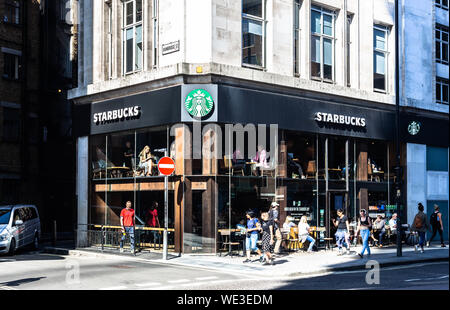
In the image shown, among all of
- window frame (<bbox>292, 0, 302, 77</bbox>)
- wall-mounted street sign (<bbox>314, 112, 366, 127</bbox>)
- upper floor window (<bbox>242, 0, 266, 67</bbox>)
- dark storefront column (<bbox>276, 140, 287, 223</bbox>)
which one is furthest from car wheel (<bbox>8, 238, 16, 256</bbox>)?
window frame (<bbox>292, 0, 302, 77</bbox>)

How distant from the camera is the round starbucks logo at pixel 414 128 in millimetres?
29875

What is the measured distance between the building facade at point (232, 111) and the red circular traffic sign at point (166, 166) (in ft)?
4.80

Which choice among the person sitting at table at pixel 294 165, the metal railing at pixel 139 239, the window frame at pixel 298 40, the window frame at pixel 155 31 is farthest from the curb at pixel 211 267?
the window frame at pixel 298 40

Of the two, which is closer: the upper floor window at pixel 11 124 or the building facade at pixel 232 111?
the building facade at pixel 232 111

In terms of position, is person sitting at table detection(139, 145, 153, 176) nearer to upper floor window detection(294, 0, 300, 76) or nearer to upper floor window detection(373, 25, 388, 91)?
upper floor window detection(294, 0, 300, 76)

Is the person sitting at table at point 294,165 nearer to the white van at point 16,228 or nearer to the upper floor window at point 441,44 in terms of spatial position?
the white van at point 16,228

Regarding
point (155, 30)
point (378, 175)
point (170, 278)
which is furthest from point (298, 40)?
point (170, 278)

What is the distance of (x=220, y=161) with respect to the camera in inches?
874

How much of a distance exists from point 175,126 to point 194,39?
3196mm

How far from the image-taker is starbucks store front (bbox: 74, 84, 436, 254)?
2197cm

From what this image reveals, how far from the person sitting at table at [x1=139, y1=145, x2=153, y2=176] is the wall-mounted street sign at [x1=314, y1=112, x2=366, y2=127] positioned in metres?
6.89

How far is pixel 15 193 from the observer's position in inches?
1307

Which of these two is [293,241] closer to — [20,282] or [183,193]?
[183,193]
